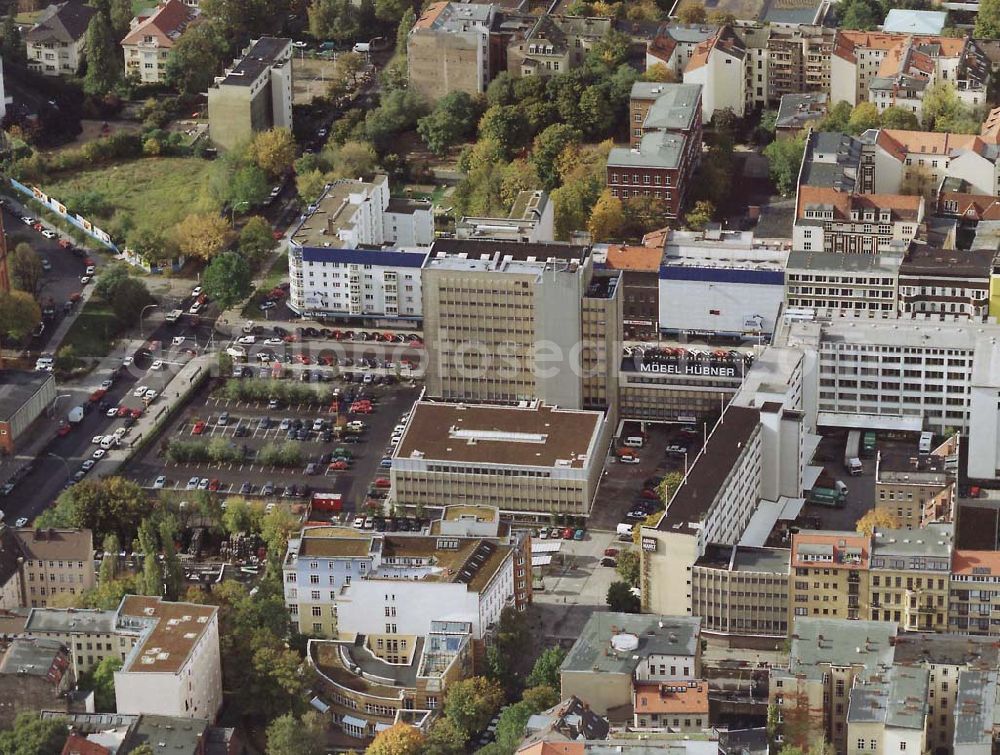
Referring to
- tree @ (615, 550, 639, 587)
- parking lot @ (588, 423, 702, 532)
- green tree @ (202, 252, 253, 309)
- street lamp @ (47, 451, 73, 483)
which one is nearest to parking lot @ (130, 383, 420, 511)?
street lamp @ (47, 451, 73, 483)

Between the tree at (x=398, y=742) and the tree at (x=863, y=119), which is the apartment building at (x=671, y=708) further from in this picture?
the tree at (x=863, y=119)

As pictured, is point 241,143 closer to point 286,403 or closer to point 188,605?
point 286,403

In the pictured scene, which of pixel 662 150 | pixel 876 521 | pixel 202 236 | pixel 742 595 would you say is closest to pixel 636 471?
pixel 876 521

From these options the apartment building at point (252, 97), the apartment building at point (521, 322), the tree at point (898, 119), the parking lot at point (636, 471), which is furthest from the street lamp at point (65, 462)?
the tree at point (898, 119)

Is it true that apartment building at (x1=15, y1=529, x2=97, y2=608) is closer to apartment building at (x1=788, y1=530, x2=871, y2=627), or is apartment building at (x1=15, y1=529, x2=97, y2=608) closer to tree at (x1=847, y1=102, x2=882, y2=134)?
apartment building at (x1=788, y1=530, x2=871, y2=627)

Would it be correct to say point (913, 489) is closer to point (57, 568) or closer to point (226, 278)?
point (57, 568)

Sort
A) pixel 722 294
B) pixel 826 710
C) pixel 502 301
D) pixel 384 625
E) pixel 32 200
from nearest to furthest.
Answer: pixel 826 710
pixel 384 625
pixel 502 301
pixel 722 294
pixel 32 200

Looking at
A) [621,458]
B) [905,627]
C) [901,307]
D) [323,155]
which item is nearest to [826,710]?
[905,627]
